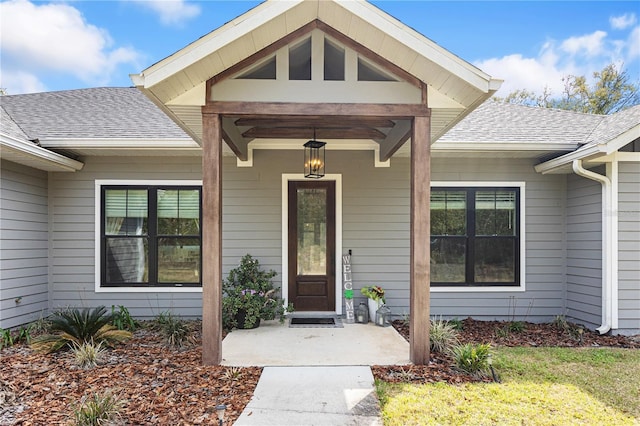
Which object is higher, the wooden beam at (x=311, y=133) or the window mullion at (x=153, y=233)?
the wooden beam at (x=311, y=133)

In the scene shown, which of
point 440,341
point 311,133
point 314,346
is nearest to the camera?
point 440,341

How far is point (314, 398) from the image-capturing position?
10.7 feet

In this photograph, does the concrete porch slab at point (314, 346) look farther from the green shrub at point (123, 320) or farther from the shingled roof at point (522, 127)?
the shingled roof at point (522, 127)

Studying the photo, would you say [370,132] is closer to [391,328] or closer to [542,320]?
[391,328]

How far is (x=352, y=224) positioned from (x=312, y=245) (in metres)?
0.75

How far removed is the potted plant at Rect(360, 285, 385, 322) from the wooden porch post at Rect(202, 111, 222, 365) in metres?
2.76

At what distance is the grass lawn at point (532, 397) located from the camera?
2.96 meters

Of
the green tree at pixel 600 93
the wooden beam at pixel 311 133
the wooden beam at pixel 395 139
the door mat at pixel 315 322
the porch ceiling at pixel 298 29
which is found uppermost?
the green tree at pixel 600 93

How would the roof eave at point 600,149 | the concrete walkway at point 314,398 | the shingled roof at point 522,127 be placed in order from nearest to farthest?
the concrete walkway at point 314,398 → the roof eave at point 600,149 → the shingled roof at point 522,127

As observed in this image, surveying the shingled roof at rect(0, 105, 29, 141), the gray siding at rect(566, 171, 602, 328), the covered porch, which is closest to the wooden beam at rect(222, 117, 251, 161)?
the covered porch

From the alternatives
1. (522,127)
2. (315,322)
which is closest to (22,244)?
(315,322)

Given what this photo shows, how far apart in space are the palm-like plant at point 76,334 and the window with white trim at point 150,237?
4.59ft

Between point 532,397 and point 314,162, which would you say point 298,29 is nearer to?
point 314,162

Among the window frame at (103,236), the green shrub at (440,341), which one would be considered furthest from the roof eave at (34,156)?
the green shrub at (440,341)
